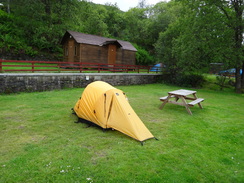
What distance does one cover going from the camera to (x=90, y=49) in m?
19.9

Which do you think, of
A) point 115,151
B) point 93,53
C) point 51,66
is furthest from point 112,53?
point 115,151

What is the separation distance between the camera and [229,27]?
49.8 feet

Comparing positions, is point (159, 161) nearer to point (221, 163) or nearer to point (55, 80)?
point (221, 163)

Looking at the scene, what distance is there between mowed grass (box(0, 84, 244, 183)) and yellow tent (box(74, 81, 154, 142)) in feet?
0.82

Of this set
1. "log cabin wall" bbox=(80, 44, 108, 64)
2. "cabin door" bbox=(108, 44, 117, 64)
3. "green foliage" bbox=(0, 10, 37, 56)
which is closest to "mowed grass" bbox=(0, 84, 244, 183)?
"log cabin wall" bbox=(80, 44, 108, 64)

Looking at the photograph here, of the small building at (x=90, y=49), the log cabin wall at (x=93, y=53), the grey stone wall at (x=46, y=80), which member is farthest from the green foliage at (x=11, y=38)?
the grey stone wall at (x=46, y=80)

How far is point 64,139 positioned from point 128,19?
3971 cm

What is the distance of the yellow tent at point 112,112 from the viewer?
17.2ft

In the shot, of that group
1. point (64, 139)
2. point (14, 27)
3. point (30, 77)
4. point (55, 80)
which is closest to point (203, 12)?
point (55, 80)

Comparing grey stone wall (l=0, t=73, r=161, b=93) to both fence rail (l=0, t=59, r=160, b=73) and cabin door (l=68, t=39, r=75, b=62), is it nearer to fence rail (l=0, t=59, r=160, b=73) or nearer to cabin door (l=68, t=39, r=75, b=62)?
fence rail (l=0, t=59, r=160, b=73)

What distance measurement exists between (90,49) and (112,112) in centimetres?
1548

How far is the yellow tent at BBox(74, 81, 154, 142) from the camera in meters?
5.24

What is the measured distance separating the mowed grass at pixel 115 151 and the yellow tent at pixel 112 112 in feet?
0.82

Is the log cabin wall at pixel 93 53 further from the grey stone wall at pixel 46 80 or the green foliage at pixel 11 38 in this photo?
the green foliage at pixel 11 38
